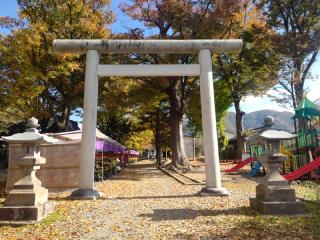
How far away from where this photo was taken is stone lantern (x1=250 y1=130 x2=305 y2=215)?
7645 mm

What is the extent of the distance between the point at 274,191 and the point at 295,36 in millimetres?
15501

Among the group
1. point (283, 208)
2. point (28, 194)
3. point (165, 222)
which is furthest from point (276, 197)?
point (28, 194)

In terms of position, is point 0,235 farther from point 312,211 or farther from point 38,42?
point 38,42

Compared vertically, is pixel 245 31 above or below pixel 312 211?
above

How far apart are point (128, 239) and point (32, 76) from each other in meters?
13.8

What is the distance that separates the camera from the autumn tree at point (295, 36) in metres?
20.3

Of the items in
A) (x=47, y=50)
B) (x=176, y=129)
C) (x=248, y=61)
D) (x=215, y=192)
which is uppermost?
(x=248, y=61)

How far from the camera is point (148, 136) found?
44.0 meters

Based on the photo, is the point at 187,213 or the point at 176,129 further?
the point at 176,129

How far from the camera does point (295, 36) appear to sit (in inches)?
814

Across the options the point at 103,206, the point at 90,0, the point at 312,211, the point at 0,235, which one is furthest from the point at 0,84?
the point at 312,211

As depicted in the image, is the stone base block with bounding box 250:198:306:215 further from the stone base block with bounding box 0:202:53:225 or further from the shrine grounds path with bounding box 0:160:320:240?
the stone base block with bounding box 0:202:53:225

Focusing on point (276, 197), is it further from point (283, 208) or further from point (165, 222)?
point (165, 222)

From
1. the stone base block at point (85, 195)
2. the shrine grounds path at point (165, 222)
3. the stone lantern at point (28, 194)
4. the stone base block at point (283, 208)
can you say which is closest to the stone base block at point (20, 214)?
the stone lantern at point (28, 194)
